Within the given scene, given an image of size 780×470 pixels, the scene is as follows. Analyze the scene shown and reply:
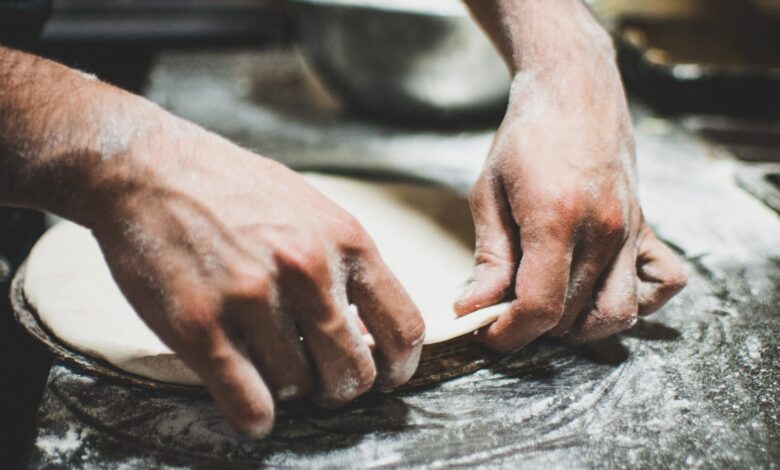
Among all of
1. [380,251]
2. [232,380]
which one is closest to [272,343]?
[232,380]

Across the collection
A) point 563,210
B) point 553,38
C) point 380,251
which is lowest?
point 380,251

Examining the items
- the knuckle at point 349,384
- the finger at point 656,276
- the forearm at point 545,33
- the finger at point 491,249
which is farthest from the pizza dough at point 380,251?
the forearm at point 545,33

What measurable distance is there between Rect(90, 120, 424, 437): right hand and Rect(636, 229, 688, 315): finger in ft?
1.50

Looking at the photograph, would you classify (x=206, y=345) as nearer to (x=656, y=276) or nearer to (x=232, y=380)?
(x=232, y=380)

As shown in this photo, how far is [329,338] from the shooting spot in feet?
2.47

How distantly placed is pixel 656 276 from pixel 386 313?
1.55 ft

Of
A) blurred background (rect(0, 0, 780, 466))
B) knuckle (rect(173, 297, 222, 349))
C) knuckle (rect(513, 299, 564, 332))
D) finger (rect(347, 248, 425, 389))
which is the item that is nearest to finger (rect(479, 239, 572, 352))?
knuckle (rect(513, 299, 564, 332))

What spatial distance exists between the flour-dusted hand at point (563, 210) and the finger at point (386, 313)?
0.58 feet

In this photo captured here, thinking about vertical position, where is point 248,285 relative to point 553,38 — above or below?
below

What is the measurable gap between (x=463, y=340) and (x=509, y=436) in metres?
0.19

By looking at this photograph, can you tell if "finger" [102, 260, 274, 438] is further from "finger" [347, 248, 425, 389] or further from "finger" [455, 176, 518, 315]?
"finger" [455, 176, 518, 315]

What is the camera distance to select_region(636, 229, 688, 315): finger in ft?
3.34

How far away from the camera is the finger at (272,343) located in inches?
27.9

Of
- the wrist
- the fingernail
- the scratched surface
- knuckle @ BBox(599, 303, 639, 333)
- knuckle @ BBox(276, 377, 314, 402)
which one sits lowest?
the scratched surface
